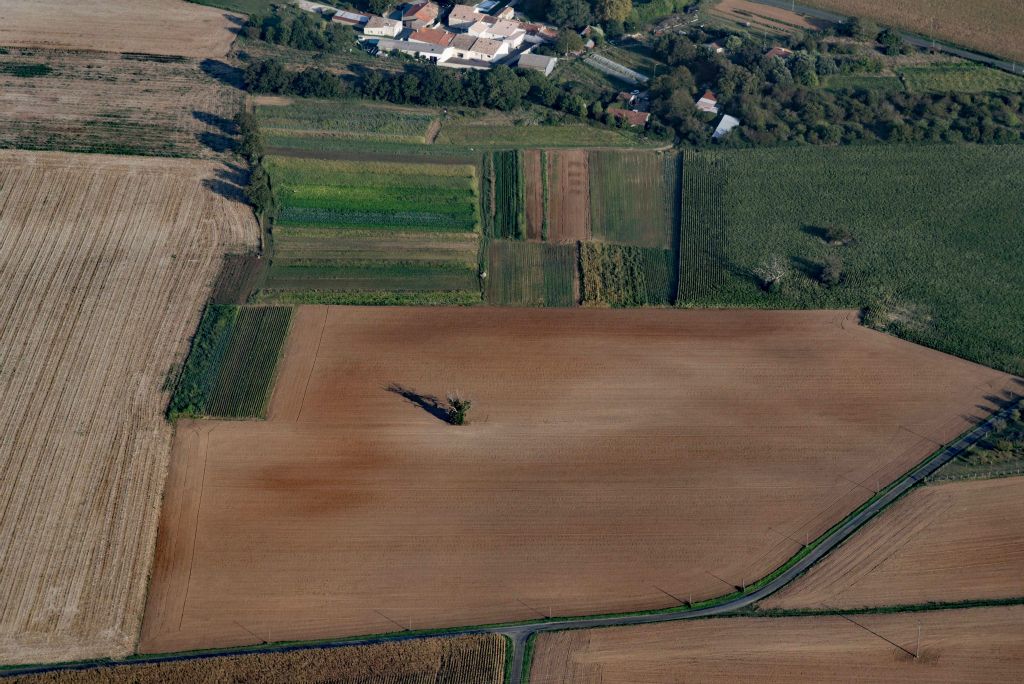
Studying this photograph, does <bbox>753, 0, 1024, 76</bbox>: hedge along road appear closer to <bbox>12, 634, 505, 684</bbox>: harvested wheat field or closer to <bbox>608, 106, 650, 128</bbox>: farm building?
<bbox>608, 106, 650, 128</bbox>: farm building

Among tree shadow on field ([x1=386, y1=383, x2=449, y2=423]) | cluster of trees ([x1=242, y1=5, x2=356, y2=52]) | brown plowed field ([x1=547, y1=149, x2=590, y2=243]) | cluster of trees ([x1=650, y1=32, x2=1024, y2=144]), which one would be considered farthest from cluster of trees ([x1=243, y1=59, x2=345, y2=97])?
tree shadow on field ([x1=386, y1=383, x2=449, y2=423])

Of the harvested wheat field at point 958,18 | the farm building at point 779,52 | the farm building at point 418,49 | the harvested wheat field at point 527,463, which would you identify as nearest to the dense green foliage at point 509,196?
the harvested wheat field at point 527,463

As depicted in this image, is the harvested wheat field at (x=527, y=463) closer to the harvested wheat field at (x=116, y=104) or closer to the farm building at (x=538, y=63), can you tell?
the harvested wheat field at (x=116, y=104)

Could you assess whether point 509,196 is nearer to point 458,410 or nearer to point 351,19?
point 458,410

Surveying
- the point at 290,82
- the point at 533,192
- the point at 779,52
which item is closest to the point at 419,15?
the point at 290,82

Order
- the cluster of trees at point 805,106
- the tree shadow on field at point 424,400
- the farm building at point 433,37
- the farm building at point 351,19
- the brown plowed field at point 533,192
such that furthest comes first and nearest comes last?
the farm building at point 351,19 < the farm building at point 433,37 < the cluster of trees at point 805,106 < the brown plowed field at point 533,192 < the tree shadow on field at point 424,400

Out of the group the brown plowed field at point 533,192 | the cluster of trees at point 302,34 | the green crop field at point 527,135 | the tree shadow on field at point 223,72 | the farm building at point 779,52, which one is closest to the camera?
the brown plowed field at point 533,192

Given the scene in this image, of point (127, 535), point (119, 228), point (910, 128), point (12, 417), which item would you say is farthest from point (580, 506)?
point (910, 128)
